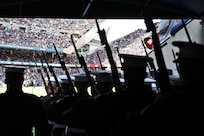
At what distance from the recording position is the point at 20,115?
95.3 inches

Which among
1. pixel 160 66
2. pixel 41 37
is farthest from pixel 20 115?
pixel 41 37

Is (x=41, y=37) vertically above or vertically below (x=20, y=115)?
above

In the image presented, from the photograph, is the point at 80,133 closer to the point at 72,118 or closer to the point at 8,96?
the point at 72,118

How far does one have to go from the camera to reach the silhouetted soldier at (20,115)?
2.38 m

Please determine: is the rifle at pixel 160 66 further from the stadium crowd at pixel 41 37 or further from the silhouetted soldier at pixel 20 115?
the stadium crowd at pixel 41 37

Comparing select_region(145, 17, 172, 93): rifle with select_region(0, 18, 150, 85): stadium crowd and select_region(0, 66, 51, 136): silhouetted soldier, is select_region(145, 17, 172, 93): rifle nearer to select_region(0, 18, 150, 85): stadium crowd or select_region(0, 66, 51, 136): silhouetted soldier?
select_region(0, 66, 51, 136): silhouetted soldier

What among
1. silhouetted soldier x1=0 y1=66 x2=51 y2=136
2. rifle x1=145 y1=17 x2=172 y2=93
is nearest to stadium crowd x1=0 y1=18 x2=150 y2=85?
silhouetted soldier x1=0 y1=66 x2=51 y2=136

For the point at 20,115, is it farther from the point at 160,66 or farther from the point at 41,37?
the point at 41,37

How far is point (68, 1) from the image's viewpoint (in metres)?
3.81

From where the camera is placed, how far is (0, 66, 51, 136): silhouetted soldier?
2.38m

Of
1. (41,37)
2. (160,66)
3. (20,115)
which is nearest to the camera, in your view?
(160,66)

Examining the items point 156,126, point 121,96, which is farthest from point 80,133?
point 156,126

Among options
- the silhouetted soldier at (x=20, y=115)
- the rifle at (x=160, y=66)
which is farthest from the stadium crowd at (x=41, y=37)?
the rifle at (x=160, y=66)

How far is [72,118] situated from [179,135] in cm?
168
